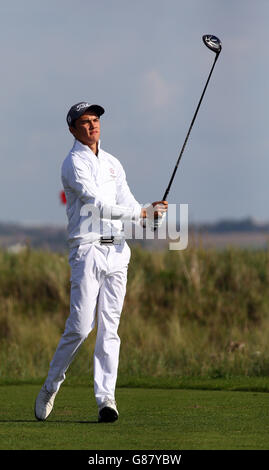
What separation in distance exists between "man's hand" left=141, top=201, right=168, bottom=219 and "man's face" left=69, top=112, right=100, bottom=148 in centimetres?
64

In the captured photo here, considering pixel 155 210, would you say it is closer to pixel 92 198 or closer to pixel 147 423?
pixel 92 198

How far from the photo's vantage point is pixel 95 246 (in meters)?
7.29

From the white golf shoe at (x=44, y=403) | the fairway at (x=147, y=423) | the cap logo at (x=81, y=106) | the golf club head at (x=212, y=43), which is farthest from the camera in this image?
the golf club head at (x=212, y=43)

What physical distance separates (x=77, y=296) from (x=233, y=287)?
1333cm

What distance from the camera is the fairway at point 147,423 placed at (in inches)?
248

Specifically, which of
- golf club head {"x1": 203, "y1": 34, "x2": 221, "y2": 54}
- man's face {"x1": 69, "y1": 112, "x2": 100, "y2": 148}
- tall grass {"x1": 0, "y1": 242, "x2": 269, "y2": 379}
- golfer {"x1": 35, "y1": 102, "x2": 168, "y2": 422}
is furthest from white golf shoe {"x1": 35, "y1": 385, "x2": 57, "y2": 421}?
tall grass {"x1": 0, "y1": 242, "x2": 269, "y2": 379}

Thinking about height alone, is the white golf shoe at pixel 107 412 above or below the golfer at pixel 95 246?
below

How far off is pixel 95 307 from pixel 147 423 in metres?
0.94

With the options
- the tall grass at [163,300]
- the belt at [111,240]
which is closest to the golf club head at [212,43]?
the belt at [111,240]

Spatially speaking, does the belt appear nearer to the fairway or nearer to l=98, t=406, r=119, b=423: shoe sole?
l=98, t=406, r=119, b=423: shoe sole

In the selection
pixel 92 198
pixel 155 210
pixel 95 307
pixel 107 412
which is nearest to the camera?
pixel 92 198

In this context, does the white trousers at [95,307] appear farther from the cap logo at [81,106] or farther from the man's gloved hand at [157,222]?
the cap logo at [81,106]

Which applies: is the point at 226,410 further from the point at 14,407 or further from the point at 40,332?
the point at 40,332

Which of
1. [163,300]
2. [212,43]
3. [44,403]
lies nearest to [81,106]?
[212,43]
